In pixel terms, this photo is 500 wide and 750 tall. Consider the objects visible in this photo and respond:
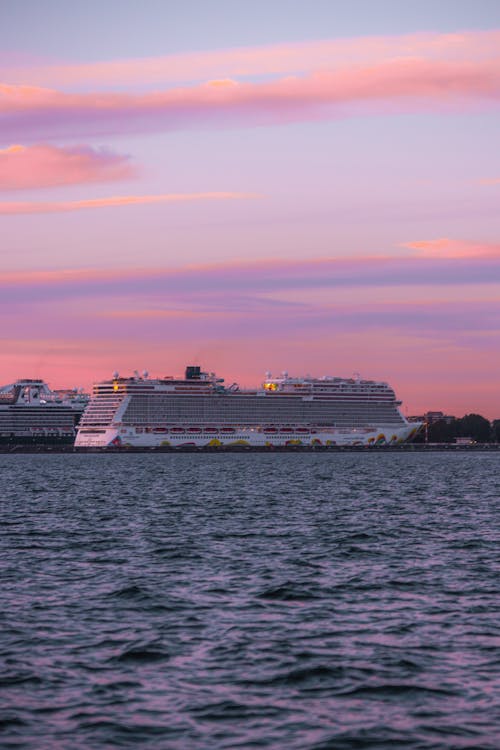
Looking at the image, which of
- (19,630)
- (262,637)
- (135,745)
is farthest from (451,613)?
(135,745)

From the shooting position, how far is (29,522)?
172 ft

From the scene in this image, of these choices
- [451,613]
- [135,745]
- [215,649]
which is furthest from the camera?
[451,613]

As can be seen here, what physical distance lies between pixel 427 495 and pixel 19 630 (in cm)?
5578

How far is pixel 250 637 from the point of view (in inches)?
902

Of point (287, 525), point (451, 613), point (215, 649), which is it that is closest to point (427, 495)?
point (287, 525)

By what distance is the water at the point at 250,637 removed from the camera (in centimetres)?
1672

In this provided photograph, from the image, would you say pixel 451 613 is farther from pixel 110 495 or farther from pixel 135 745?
pixel 110 495

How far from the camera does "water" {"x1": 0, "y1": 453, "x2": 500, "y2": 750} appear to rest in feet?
54.9

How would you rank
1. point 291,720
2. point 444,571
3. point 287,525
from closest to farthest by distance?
point 291,720
point 444,571
point 287,525

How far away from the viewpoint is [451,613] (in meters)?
25.7

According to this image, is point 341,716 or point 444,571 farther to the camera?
point 444,571

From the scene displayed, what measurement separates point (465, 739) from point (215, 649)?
6723 millimetres

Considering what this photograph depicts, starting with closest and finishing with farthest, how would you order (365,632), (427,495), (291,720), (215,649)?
(291,720)
(215,649)
(365,632)
(427,495)

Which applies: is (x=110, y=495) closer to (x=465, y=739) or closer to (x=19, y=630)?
(x=19, y=630)
